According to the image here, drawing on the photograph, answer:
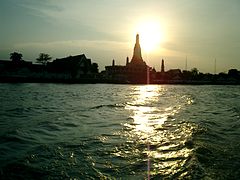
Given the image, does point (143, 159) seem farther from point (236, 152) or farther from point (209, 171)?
point (236, 152)

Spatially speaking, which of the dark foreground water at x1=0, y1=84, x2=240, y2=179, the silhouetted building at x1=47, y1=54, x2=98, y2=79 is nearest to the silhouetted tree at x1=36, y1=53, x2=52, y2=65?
the silhouetted building at x1=47, y1=54, x2=98, y2=79

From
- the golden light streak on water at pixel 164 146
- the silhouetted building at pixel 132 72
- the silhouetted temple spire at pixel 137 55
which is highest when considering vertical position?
the silhouetted temple spire at pixel 137 55

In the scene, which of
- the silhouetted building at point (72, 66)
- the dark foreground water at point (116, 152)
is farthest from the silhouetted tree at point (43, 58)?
the dark foreground water at point (116, 152)

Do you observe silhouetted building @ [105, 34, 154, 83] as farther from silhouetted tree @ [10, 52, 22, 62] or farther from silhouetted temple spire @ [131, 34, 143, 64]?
silhouetted tree @ [10, 52, 22, 62]

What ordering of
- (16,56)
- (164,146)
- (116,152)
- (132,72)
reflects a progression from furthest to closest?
(132,72), (16,56), (164,146), (116,152)

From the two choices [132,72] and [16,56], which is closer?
[16,56]

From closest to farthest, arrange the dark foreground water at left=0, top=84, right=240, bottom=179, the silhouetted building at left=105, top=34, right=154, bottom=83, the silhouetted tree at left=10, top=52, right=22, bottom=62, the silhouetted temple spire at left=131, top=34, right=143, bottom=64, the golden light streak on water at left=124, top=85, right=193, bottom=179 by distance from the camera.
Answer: the dark foreground water at left=0, top=84, right=240, bottom=179 < the golden light streak on water at left=124, top=85, right=193, bottom=179 < the silhouetted tree at left=10, top=52, right=22, bottom=62 < the silhouetted building at left=105, top=34, right=154, bottom=83 < the silhouetted temple spire at left=131, top=34, right=143, bottom=64

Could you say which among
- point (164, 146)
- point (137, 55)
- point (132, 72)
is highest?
point (137, 55)

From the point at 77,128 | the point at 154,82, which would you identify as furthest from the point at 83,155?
the point at 154,82

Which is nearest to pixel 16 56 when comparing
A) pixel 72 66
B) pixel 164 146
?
pixel 72 66

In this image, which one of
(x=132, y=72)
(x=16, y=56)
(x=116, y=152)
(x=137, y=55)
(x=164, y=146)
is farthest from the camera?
(x=137, y=55)

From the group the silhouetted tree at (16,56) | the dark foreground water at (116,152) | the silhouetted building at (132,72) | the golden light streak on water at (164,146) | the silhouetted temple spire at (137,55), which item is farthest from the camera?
the silhouetted temple spire at (137,55)

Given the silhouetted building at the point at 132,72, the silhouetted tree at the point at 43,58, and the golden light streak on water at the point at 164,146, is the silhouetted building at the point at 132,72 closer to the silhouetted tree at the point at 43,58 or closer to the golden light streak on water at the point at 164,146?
the silhouetted tree at the point at 43,58

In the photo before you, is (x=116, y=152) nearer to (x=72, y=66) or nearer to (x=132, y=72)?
(x=72, y=66)
